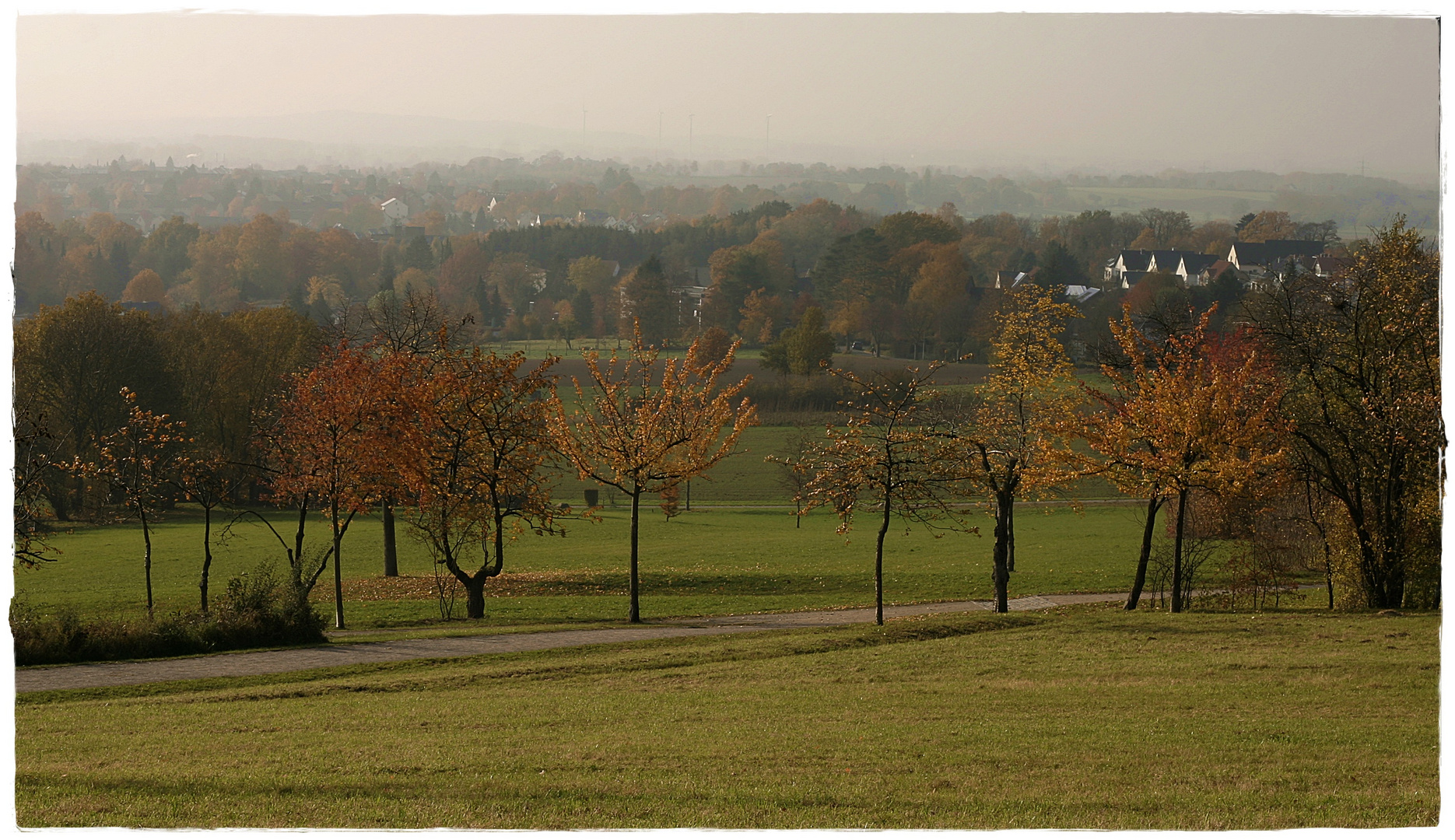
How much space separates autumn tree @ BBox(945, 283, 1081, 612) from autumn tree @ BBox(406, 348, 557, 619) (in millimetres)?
10998

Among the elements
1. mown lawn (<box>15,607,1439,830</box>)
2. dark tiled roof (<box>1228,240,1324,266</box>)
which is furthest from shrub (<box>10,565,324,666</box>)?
dark tiled roof (<box>1228,240,1324,266</box>)

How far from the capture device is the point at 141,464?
34094mm

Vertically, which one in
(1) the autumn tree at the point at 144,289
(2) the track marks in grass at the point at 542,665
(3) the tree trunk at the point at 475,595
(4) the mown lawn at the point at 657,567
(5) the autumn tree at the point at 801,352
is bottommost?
(4) the mown lawn at the point at 657,567

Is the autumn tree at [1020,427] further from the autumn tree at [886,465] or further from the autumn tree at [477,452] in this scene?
the autumn tree at [477,452]

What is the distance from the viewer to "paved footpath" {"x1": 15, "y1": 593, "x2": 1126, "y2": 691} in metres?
18.6

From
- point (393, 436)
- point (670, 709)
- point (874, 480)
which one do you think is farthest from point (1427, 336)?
point (393, 436)

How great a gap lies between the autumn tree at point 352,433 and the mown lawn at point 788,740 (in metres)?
9.85

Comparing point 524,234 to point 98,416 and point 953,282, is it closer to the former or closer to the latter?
point 953,282

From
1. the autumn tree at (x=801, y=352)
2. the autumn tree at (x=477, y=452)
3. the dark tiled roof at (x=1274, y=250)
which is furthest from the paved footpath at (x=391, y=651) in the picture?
the autumn tree at (x=801, y=352)

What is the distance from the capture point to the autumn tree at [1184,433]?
2541 cm

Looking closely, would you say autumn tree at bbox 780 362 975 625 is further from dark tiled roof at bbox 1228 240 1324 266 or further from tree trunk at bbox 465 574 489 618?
dark tiled roof at bbox 1228 240 1324 266

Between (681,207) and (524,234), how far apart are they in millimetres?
26742

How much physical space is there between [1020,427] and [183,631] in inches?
843

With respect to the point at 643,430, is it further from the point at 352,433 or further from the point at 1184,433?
the point at 1184,433
